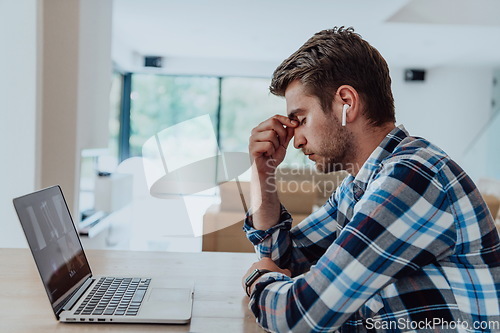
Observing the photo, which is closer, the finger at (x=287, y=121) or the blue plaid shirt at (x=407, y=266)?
the blue plaid shirt at (x=407, y=266)

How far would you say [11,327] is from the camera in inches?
33.8

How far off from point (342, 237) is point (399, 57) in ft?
25.0

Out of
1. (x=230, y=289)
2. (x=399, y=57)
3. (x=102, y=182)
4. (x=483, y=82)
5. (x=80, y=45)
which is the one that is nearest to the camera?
(x=230, y=289)

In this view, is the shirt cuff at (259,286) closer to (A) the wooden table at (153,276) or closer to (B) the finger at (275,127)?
(A) the wooden table at (153,276)

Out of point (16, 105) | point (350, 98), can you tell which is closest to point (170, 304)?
point (350, 98)

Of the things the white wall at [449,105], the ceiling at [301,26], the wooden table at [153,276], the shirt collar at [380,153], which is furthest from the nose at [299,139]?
the white wall at [449,105]

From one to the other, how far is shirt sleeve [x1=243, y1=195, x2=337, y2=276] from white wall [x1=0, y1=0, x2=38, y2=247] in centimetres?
199

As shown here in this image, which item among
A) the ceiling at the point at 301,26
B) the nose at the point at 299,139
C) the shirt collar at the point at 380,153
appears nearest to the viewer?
the shirt collar at the point at 380,153

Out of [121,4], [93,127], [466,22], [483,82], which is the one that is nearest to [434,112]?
[483,82]

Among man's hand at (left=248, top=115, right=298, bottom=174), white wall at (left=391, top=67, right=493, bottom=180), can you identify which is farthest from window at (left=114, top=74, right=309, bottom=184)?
man's hand at (left=248, top=115, right=298, bottom=174)

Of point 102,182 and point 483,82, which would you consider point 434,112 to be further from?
point 102,182

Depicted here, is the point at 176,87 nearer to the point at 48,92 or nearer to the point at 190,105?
the point at 190,105

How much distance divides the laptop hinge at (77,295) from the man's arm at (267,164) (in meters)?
0.43

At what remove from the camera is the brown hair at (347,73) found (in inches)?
42.6
